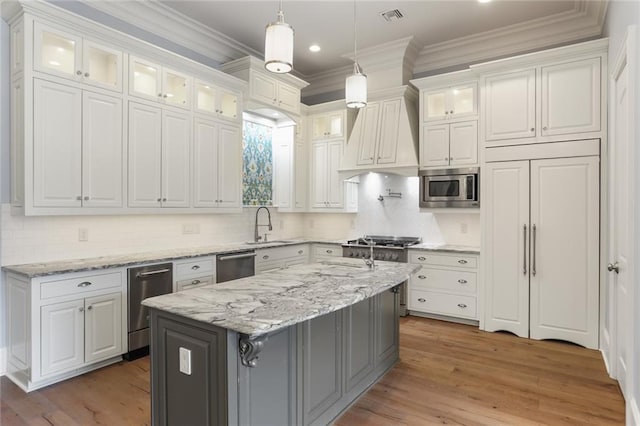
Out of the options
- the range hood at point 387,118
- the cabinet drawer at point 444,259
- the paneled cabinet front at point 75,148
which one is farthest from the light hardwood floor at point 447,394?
the range hood at point 387,118

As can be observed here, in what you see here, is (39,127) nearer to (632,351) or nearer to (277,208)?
(277,208)

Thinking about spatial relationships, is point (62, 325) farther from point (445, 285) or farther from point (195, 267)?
point (445, 285)

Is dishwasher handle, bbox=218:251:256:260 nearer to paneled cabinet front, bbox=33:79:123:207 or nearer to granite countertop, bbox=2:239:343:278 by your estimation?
granite countertop, bbox=2:239:343:278

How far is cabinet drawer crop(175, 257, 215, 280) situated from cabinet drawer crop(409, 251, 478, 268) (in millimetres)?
2432

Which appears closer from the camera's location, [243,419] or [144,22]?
[243,419]

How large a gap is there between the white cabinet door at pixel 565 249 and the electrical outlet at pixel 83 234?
448 centimetres

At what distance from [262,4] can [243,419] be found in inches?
153

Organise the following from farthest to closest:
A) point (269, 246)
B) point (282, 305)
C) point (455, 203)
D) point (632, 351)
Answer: point (269, 246) < point (455, 203) < point (632, 351) < point (282, 305)

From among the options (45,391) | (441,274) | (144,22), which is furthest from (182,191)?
(441,274)

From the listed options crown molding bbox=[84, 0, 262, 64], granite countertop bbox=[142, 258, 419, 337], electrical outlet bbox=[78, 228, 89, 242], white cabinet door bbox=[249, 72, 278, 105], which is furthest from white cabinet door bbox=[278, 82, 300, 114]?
granite countertop bbox=[142, 258, 419, 337]

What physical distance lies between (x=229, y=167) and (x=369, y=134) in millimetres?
1949

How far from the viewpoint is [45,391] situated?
111 inches

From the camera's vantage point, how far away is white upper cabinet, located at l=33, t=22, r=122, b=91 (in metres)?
3.01

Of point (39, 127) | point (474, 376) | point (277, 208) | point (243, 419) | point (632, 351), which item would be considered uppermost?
point (39, 127)
